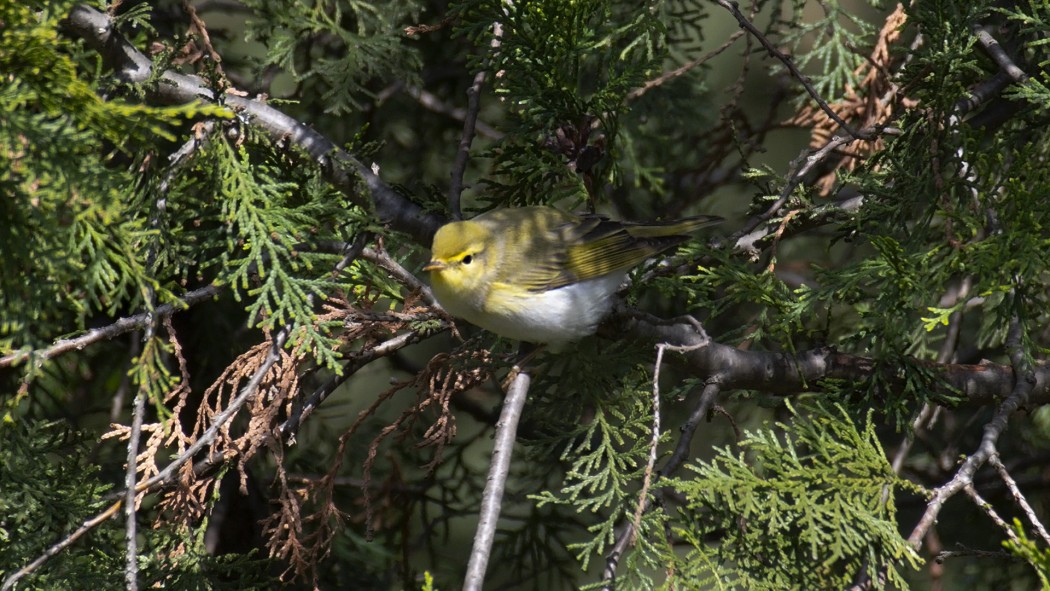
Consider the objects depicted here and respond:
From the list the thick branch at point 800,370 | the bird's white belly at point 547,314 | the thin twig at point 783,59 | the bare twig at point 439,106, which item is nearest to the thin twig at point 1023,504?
the thick branch at point 800,370

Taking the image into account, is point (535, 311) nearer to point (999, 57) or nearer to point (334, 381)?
point (334, 381)

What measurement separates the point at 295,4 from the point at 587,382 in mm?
1502

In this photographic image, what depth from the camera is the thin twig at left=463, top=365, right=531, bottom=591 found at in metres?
1.69

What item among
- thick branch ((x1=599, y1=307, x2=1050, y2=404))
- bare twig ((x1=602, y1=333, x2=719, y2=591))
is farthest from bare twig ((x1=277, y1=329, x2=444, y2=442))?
bare twig ((x1=602, y1=333, x2=719, y2=591))

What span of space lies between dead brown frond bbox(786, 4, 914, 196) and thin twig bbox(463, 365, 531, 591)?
1.38m

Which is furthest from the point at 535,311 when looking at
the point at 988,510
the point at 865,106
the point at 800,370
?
the point at 865,106

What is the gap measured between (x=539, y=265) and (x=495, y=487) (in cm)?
124

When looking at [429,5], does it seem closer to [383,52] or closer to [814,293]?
[383,52]

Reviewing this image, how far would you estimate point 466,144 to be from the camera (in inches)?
102

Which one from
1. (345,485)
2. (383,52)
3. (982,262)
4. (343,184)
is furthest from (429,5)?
→ (982,262)

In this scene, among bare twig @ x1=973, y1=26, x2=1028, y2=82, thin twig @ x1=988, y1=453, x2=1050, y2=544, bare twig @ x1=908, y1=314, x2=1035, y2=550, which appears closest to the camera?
thin twig @ x1=988, y1=453, x2=1050, y2=544

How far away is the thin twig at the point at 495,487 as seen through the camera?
169 centimetres

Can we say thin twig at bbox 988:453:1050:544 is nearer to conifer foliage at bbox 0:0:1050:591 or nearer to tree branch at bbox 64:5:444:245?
conifer foliage at bbox 0:0:1050:591

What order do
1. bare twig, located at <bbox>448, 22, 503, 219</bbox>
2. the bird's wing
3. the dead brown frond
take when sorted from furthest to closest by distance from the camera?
1. the dead brown frond
2. the bird's wing
3. bare twig, located at <bbox>448, 22, 503, 219</bbox>
